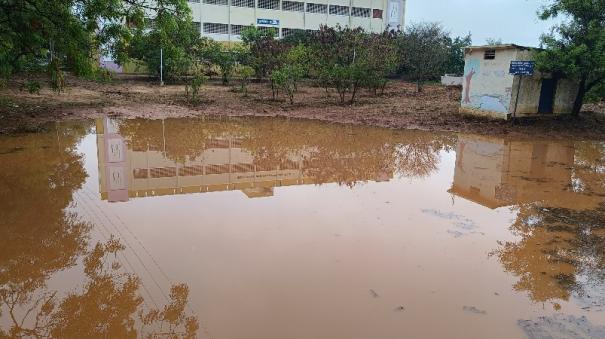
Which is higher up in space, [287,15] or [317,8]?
[317,8]

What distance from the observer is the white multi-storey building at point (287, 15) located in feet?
152

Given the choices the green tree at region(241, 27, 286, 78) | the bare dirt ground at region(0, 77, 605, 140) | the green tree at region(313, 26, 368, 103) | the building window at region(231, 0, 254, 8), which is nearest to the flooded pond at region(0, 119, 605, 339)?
the bare dirt ground at region(0, 77, 605, 140)

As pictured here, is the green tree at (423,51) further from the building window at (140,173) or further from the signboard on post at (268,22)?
the building window at (140,173)

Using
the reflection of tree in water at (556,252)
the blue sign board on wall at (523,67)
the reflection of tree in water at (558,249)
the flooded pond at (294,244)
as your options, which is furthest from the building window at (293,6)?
the reflection of tree in water at (556,252)

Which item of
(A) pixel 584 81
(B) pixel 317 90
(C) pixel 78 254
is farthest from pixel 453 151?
(B) pixel 317 90

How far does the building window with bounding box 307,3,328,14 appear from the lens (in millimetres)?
50719

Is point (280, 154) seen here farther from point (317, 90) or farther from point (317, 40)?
point (317, 40)

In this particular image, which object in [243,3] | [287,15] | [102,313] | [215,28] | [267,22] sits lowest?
[102,313]

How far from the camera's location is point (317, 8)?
51281 mm

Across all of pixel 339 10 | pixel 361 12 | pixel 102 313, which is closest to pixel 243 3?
pixel 339 10

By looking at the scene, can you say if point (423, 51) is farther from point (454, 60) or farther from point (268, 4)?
point (268, 4)

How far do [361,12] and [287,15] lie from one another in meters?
9.91

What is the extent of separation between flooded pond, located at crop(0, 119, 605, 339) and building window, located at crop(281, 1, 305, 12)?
40686 millimetres

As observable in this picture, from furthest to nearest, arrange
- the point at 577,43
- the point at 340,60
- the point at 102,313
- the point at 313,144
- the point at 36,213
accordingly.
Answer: the point at 340,60
the point at 577,43
the point at 313,144
the point at 36,213
the point at 102,313
